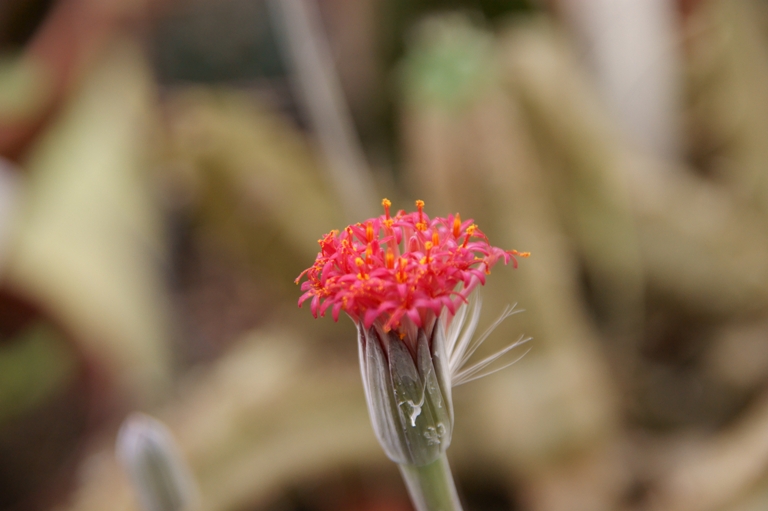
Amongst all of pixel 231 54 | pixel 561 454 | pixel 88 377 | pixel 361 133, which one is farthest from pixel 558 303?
pixel 231 54

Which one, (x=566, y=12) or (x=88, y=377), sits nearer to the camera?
(x=88, y=377)

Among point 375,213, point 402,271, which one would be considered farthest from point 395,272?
point 375,213

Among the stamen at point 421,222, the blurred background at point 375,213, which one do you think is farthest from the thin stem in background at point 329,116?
the stamen at point 421,222

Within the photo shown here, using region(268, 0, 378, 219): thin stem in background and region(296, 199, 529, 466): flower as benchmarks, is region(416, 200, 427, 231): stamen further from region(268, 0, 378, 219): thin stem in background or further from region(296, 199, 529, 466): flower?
region(268, 0, 378, 219): thin stem in background

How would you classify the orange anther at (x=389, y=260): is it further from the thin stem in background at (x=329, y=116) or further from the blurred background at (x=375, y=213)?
Result: the thin stem in background at (x=329, y=116)

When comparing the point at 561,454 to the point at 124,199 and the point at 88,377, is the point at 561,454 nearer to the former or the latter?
the point at 88,377

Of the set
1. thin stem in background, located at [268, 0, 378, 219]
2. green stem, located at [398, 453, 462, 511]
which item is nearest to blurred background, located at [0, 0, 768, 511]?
thin stem in background, located at [268, 0, 378, 219]
